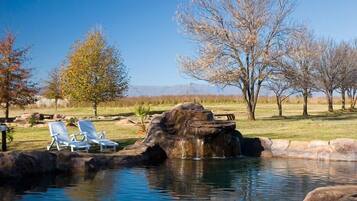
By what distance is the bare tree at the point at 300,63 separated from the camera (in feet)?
109

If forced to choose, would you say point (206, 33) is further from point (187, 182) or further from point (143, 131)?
point (187, 182)

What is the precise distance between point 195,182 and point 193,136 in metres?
5.37

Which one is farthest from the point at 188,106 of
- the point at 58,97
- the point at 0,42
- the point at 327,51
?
the point at 58,97

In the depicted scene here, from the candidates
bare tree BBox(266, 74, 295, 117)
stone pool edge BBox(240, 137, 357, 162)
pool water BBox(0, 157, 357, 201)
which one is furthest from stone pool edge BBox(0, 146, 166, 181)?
bare tree BBox(266, 74, 295, 117)

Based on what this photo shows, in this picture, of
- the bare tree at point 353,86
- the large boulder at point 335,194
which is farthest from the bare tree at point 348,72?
the large boulder at point 335,194

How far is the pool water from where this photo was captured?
10648mm

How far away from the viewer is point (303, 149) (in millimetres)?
17469

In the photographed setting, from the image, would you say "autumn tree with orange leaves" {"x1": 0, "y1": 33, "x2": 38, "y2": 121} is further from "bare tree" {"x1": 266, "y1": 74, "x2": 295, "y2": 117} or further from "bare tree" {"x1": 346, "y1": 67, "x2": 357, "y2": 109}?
"bare tree" {"x1": 346, "y1": 67, "x2": 357, "y2": 109}

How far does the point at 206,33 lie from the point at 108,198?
76.8 feet

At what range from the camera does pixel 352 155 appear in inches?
643

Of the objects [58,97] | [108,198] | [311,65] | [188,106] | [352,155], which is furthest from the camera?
[58,97]

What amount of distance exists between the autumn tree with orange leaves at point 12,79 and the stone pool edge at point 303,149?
70.9ft

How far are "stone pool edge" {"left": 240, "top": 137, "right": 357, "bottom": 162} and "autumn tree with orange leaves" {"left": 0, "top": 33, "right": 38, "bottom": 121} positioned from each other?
2161 cm

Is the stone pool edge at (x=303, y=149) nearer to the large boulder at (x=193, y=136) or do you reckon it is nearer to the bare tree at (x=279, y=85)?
the large boulder at (x=193, y=136)
